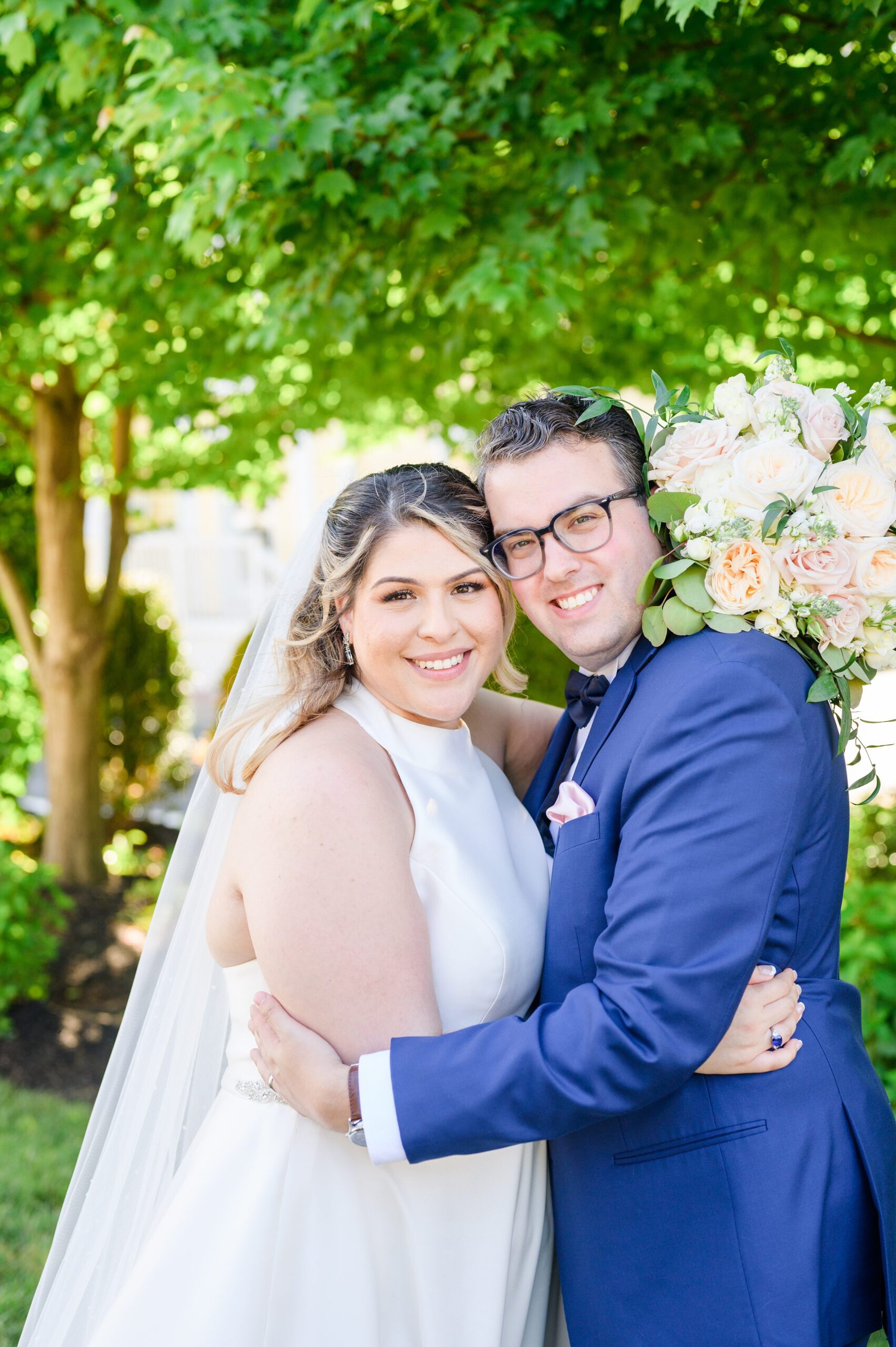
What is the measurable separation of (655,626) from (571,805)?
41 centimetres

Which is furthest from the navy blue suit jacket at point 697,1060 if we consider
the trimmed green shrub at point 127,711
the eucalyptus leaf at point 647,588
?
the trimmed green shrub at point 127,711

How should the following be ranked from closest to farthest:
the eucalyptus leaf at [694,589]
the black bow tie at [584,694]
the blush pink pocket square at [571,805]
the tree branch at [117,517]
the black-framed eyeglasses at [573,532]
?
1. the eucalyptus leaf at [694,589]
2. the blush pink pocket square at [571,805]
3. the black-framed eyeglasses at [573,532]
4. the black bow tie at [584,694]
5. the tree branch at [117,517]

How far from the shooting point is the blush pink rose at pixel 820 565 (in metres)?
2.02

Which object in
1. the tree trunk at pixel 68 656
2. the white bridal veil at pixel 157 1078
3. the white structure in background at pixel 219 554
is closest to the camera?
the white bridal veil at pixel 157 1078

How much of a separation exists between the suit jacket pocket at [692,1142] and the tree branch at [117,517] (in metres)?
6.96

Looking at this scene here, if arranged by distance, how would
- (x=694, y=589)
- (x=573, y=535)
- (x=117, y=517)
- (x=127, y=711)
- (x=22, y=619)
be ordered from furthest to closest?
1. (x=127, y=711)
2. (x=117, y=517)
3. (x=22, y=619)
4. (x=573, y=535)
5. (x=694, y=589)

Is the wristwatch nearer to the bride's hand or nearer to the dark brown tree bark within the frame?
the bride's hand

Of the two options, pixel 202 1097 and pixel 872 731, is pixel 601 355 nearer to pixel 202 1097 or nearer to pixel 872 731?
Result: pixel 202 1097

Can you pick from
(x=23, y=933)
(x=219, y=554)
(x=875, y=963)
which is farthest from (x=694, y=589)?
(x=219, y=554)

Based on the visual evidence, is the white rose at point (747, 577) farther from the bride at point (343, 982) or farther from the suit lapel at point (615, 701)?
the bride at point (343, 982)

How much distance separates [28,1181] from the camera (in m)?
4.68

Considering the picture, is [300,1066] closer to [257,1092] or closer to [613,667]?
[257,1092]

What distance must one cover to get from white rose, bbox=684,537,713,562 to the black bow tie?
0.44 meters

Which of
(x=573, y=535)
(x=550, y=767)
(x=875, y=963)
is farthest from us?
(x=875, y=963)
